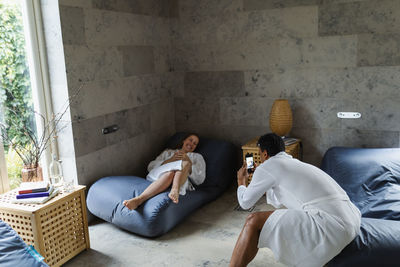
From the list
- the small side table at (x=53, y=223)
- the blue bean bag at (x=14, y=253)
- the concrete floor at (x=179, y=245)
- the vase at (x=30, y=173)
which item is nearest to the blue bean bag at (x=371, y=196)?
the concrete floor at (x=179, y=245)

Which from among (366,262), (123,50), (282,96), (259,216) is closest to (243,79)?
(282,96)

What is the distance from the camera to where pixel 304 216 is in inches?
85.7

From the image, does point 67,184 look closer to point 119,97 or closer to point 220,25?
point 119,97

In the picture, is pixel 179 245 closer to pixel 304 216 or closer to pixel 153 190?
pixel 153 190

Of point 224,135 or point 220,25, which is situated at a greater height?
point 220,25

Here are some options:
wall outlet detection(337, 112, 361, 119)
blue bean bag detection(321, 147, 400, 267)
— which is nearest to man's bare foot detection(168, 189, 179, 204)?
blue bean bag detection(321, 147, 400, 267)

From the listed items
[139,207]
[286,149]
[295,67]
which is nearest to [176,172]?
[139,207]

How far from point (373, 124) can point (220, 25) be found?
6.13ft

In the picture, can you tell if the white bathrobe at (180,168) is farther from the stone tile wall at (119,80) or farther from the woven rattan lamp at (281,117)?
the woven rattan lamp at (281,117)

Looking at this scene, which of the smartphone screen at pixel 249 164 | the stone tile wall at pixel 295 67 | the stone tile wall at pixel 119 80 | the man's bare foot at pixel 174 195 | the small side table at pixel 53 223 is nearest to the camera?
the small side table at pixel 53 223

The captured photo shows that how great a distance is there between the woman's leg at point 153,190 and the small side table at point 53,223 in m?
0.37

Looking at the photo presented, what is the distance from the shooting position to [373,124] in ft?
12.4

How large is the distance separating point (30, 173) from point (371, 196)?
8.28ft

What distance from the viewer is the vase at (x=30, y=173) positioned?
2850 mm
